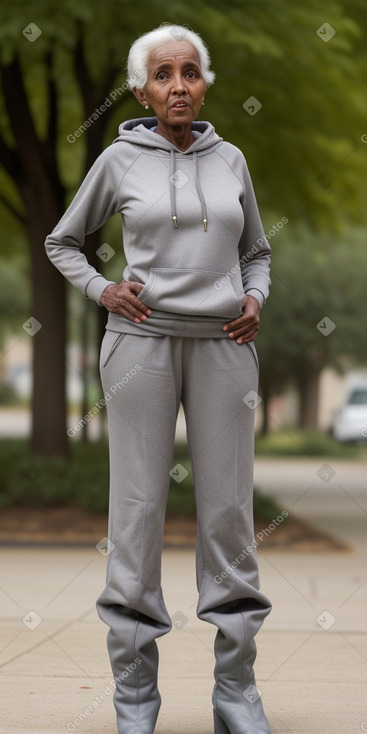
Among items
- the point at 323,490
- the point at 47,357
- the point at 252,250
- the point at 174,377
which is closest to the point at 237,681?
the point at 174,377

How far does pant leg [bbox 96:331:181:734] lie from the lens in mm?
3662

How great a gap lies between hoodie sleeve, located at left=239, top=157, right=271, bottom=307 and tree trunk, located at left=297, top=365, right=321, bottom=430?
3150 centimetres

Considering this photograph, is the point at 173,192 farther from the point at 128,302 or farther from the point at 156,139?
the point at 128,302

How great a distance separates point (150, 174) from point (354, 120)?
9345mm

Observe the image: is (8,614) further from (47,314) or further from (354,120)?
(354,120)

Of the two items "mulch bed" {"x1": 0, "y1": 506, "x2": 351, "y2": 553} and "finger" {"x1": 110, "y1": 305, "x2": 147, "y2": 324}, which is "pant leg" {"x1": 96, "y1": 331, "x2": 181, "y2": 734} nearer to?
"finger" {"x1": 110, "y1": 305, "x2": 147, "y2": 324}

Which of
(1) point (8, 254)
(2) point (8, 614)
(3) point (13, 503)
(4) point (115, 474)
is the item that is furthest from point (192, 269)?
(1) point (8, 254)

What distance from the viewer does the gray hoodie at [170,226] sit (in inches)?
143

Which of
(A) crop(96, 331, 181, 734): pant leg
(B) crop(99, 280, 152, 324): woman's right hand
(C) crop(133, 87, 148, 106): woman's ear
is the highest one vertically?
(C) crop(133, 87, 148, 106): woman's ear

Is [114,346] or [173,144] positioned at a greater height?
[173,144]

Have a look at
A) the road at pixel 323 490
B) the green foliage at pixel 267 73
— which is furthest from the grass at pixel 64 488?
the green foliage at pixel 267 73

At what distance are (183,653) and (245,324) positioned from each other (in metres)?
2.23

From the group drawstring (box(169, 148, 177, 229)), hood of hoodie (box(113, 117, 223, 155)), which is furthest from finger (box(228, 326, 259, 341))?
hood of hoodie (box(113, 117, 223, 155))

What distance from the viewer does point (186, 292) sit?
363 centimetres
